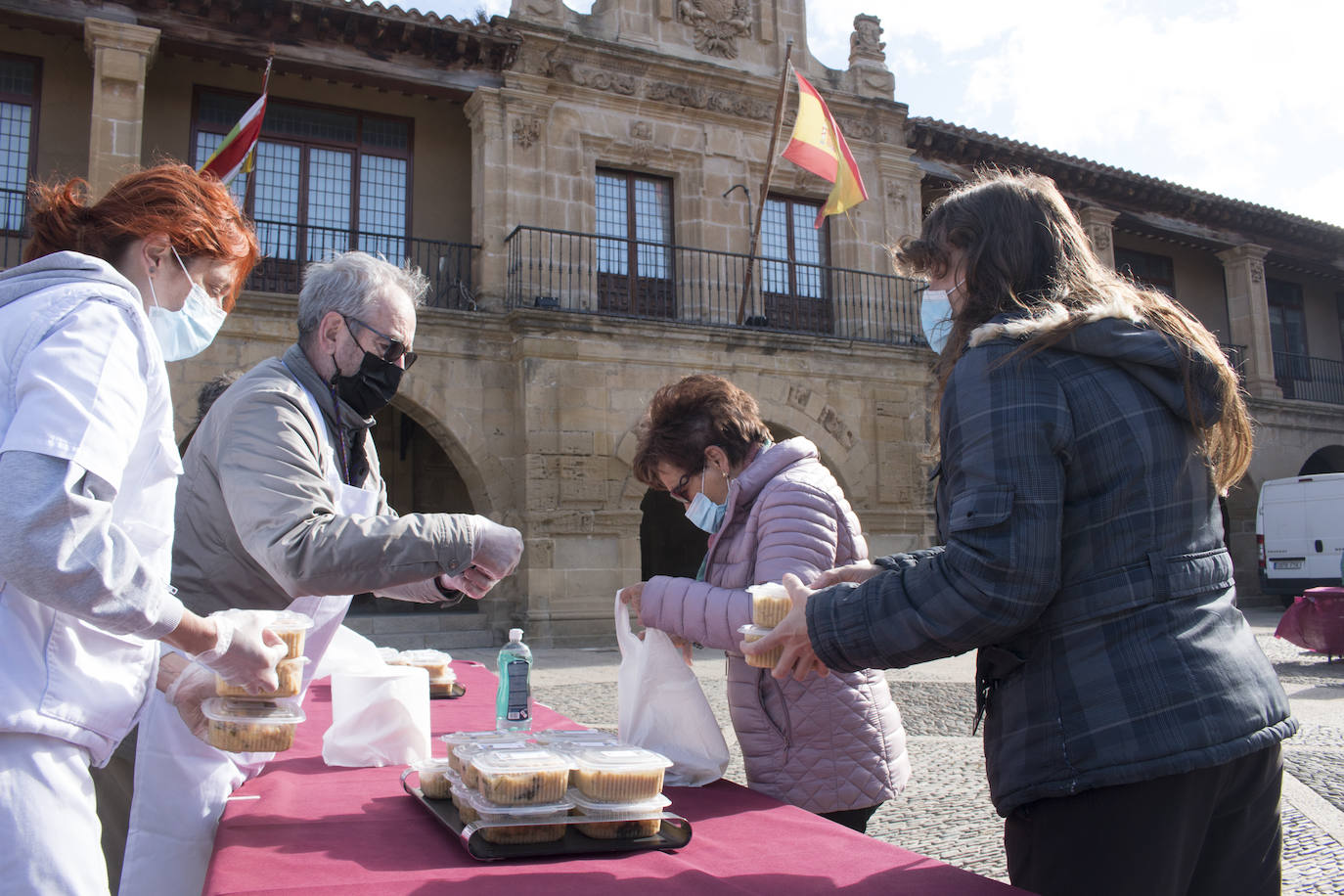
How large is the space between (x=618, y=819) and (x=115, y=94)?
38.2 ft

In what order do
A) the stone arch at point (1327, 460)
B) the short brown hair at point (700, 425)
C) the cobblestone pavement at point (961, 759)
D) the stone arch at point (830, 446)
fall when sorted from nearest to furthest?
the short brown hair at point (700, 425) < the cobblestone pavement at point (961, 759) < the stone arch at point (830, 446) < the stone arch at point (1327, 460)

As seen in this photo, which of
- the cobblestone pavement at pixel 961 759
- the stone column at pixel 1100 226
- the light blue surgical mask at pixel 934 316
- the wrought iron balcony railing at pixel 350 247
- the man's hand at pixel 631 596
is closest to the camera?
the light blue surgical mask at pixel 934 316

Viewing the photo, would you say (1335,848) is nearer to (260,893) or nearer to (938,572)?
(938,572)

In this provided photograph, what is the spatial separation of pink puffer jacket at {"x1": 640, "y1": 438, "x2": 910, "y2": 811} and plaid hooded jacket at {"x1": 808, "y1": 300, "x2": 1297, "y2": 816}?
2.38 feet

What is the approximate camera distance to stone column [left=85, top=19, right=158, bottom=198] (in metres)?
10.4

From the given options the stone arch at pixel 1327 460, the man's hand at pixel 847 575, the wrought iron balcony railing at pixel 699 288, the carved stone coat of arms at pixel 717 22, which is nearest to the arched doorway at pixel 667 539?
the wrought iron balcony railing at pixel 699 288

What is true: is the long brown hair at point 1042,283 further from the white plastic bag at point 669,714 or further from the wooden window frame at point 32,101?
the wooden window frame at point 32,101

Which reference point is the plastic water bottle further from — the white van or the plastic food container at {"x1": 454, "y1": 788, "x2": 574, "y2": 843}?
the white van

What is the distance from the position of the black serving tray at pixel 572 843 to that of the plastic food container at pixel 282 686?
34 centimetres

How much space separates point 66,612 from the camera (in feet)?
4.55

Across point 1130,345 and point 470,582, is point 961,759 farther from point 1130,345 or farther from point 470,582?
point 1130,345

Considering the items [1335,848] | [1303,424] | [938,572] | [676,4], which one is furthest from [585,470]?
[1303,424]

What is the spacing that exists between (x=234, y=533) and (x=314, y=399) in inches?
16.0

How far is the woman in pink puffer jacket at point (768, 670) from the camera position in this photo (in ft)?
7.47
